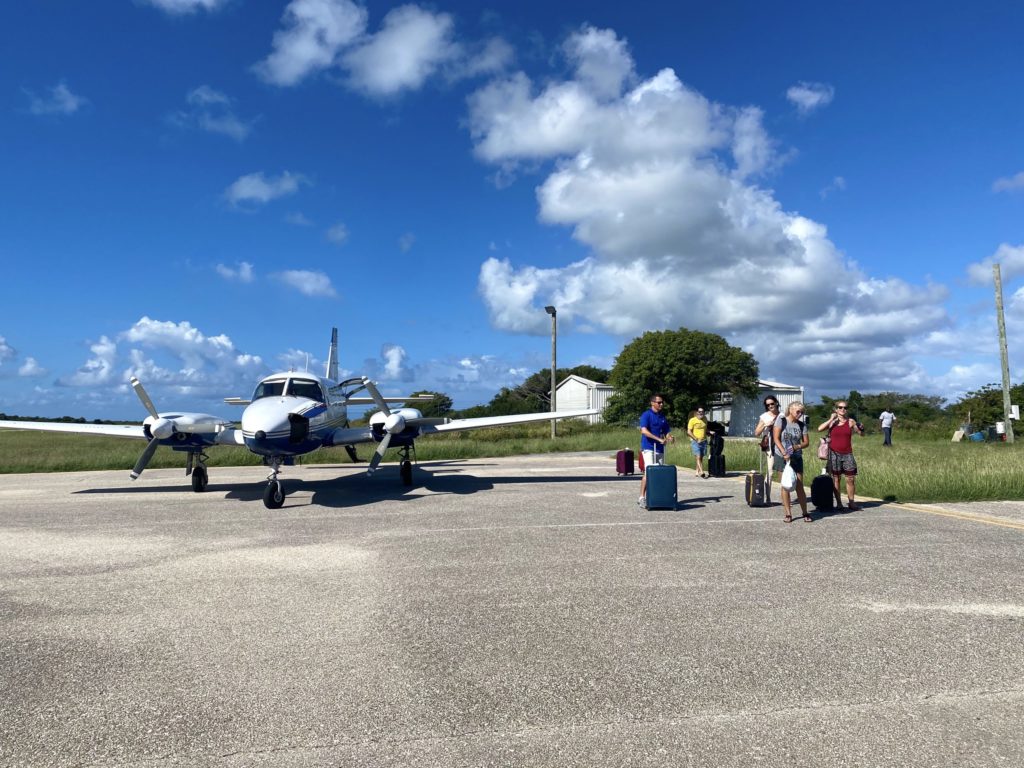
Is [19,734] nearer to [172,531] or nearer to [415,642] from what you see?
[415,642]

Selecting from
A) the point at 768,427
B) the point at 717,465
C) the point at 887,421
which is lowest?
the point at 717,465

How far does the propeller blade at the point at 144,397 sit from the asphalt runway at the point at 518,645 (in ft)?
18.0

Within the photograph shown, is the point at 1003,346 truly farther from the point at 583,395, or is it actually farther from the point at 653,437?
the point at 583,395

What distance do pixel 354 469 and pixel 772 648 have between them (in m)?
18.0

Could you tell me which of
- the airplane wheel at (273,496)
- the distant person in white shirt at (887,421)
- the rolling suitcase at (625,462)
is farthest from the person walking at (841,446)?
the distant person in white shirt at (887,421)

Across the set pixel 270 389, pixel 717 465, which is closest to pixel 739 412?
pixel 717 465

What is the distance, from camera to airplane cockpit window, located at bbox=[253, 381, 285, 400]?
13.7 metres

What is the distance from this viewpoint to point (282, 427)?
39.8 feet

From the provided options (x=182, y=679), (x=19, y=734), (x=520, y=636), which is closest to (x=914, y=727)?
(x=520, y=636)

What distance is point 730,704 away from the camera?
3.73 meters

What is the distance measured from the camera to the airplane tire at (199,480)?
49.1ft

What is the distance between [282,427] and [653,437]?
7.01 metres

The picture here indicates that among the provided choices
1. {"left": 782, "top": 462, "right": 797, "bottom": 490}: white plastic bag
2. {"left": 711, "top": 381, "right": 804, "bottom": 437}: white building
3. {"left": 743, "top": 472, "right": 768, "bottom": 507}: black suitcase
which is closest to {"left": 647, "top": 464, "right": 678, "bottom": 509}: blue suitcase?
{"left": 743, "top": 472, "right": 768, "bottom": 507}: black suitcase

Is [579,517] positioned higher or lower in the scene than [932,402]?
lower
